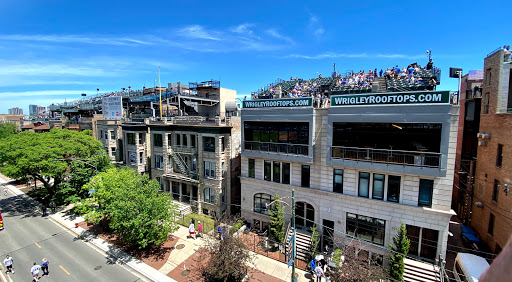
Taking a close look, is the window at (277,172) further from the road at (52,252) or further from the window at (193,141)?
the road at (52,252)

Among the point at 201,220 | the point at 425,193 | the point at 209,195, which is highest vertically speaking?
the point at 425,193

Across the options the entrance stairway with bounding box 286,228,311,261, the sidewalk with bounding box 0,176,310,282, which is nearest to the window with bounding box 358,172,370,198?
the entrance stairway with bounding box 286,228,311,261

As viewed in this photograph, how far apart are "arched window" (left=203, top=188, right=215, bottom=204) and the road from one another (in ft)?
40.9

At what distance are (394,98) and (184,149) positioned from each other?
26746 mm

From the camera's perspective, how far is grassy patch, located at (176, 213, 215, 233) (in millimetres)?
30752

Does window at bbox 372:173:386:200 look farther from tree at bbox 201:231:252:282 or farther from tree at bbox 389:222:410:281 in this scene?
tree at bbox 201:231:252:282

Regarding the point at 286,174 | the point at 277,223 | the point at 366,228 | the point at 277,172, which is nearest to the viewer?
the point at 366,228

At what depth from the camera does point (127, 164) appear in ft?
136

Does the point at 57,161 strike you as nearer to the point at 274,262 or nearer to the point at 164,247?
the point at 164,247

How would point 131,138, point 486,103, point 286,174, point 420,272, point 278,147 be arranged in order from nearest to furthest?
point 420,272 < point 486,103 < point 278,147 < point 286,174 < point 131,138

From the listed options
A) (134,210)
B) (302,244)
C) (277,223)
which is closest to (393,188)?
(302,244)

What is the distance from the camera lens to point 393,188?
2198 cm

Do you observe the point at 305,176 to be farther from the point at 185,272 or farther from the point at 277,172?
the point at 185,272

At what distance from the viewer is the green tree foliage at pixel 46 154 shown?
3244 cm
